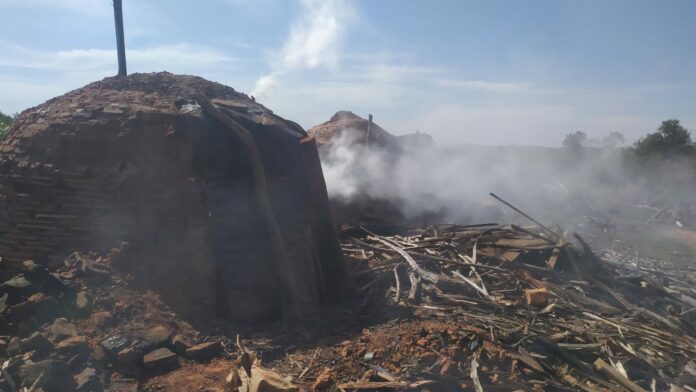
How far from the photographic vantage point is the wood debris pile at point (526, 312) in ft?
17.0

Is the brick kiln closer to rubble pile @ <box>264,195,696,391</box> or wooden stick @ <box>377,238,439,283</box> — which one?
rubble pile @ <box>264,195,696,391</box>

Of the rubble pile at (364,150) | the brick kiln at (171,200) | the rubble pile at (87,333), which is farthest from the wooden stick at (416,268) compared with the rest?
the rubble pile at (87,333)

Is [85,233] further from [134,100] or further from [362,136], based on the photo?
[362,136]

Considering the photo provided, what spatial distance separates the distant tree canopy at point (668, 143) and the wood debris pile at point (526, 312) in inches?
577

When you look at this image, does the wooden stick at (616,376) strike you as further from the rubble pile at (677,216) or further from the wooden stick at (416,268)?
the rubble pile at (677,216)

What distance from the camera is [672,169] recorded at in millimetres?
21203

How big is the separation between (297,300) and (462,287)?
100 inches

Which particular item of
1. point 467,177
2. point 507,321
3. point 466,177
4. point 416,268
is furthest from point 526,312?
point 467,177

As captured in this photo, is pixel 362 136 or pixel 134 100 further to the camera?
pixel 362 136

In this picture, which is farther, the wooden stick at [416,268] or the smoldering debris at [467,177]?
the smoldering debris at [467,177]

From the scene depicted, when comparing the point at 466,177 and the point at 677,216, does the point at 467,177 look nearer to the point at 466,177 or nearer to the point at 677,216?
the point at 466,177

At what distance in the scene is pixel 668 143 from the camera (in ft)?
71.3

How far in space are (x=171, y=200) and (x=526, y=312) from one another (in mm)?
5075

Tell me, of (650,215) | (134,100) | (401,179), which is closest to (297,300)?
(134,100)
